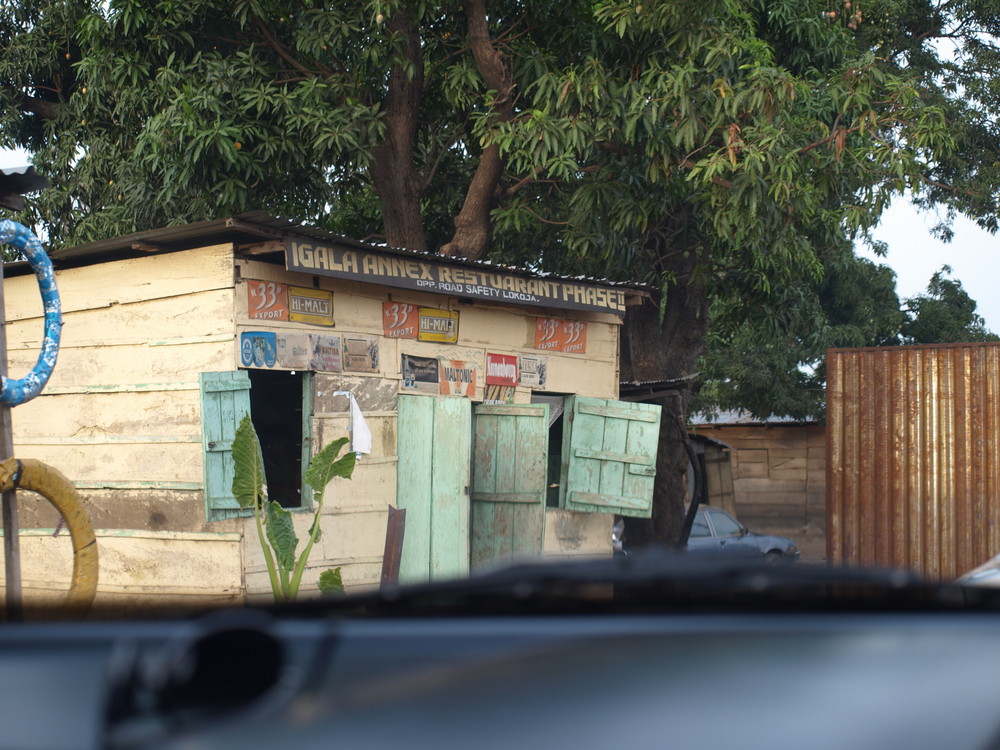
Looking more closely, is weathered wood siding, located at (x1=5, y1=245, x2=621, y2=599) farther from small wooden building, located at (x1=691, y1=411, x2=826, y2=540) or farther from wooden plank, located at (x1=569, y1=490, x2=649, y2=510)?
small wooden building, located at (x1=691, y1=411, x2=826, y2=540)

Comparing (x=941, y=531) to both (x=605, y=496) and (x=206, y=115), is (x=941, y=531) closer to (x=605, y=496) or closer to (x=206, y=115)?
(x=605, y=496)

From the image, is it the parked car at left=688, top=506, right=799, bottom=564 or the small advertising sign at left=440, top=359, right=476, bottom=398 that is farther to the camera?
the parked car at left=688, top=506, right=799, bottom=564

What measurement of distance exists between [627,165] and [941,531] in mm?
5180

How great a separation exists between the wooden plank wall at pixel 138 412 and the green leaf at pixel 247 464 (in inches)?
25.7

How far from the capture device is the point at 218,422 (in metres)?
7.98

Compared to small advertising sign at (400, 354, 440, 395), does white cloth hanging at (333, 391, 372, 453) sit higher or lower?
lower

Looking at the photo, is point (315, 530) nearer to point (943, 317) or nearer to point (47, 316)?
point (47, 316)

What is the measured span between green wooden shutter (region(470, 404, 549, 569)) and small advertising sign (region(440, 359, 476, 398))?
0.25m

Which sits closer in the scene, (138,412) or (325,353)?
(138,412)

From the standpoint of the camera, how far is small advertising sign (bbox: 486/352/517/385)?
1013 cm

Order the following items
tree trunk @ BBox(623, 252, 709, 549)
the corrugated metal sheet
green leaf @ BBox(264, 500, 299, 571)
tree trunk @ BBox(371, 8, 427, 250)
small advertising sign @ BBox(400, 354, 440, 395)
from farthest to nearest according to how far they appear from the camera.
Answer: tree trunk @ BBox(623, 252, 709, 549) < tree trunk @ BBox(371, 8, 427, 250) < the corrugated metal sheet < small advertising sign @ BBox(400, 354, 440, 395) < green leaf @ BBox(264, 500, 299, 571)

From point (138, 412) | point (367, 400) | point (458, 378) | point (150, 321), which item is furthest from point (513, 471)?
point (150, 321)

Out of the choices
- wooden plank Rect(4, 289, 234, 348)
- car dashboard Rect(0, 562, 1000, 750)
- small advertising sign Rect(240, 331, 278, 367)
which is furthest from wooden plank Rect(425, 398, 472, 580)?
car dashboard Rect(0, 562, 1000, 750)

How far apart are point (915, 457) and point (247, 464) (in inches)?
267
